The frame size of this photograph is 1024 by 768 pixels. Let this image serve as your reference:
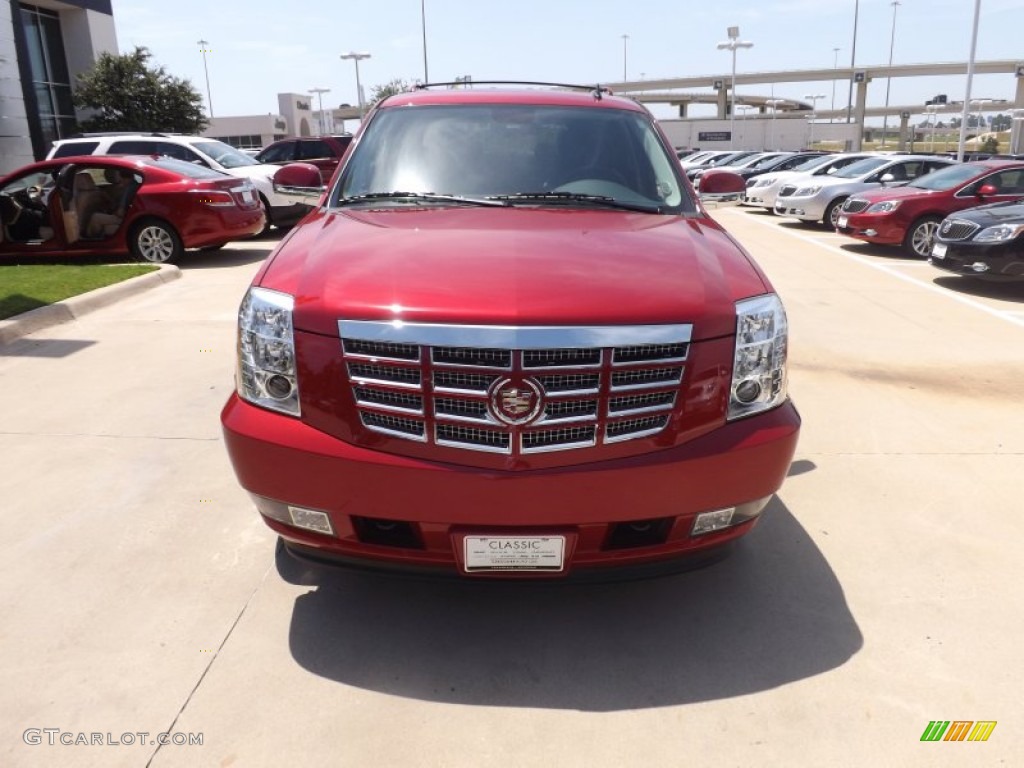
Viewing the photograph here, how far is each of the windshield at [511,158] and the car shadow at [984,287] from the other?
720 centimetres

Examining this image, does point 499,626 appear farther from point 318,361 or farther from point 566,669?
point 318,361

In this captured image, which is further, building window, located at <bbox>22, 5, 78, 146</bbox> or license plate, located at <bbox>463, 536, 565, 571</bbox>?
building window, located at <bbox>22, 5, 78, 146</bbox>

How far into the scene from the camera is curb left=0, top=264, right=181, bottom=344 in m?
6.76

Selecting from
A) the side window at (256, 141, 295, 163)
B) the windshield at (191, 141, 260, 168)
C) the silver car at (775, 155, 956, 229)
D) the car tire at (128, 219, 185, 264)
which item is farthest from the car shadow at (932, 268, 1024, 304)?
the side window at (256, 141, 295, 163)

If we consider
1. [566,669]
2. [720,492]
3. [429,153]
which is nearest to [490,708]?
[566,669]

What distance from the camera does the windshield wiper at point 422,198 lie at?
139 inches

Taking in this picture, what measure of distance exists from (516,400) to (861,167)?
56.5ft

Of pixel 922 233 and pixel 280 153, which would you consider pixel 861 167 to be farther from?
pixel 280 153

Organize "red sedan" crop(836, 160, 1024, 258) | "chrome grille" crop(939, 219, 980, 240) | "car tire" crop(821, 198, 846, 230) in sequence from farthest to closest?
"car tire" crop(821, 198, 846, 230) < "red sedan" crop(836, 160, 1024, 258) < "chrome grille" crop(939, 219, 980, 240)

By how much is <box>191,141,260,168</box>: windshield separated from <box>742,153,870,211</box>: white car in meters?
11.1

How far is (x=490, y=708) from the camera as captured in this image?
2518 mm

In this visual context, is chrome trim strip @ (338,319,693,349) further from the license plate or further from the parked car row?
the parked car row

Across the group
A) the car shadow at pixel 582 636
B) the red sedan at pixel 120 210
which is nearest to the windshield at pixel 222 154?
the red sedan at pixel 120 210

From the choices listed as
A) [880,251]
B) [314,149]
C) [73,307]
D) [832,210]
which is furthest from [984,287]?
[314,149]
